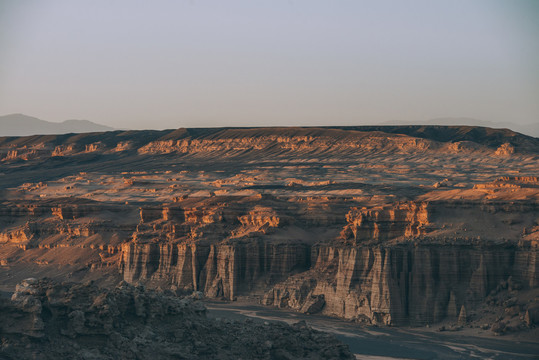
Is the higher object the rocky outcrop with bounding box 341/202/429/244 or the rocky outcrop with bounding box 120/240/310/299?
the rocky outcrop with bounding box 341/202/429/244

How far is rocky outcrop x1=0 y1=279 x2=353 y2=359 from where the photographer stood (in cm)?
5506

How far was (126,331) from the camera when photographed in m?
58.0

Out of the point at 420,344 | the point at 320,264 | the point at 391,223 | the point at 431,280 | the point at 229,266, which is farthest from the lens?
the point at 229,266

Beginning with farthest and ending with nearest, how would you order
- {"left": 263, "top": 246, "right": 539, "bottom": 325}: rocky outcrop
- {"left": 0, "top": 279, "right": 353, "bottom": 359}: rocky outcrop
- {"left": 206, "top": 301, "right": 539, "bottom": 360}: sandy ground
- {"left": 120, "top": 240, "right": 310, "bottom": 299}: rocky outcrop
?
1. {"left": 120, "top": 240, "right": 310, "bottom": 299}: rocky outcrop
2. {"left": 263, "top": 246, "right": 539, "bottom": 325}: rocky outcrop
3. {"left": 206, "top": 301, "right": 539, "bottom": 360}: sandy ground
4. {"left": 0, "top": 279, "right": 353, "bottom": 359}: rocky outcrop

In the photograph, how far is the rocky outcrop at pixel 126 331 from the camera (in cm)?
5506

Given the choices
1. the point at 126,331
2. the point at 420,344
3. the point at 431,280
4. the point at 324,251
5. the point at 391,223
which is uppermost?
the point at 391,223

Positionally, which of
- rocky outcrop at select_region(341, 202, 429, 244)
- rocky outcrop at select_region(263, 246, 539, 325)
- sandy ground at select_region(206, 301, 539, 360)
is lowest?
sandy ground at select_region(206, 301, 539, 360)

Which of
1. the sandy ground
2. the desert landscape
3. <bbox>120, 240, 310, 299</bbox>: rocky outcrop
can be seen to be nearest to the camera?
the desert landscape

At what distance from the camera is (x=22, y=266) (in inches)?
5340

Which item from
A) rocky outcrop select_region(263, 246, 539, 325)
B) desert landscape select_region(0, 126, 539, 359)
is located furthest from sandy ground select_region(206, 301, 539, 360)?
rocky outcrop select_region(263, 246, 539, 325)

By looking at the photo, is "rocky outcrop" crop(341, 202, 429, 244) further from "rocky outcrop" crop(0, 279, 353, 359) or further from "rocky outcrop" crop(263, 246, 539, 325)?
"rocky outcrop" crop(0, 279, 353, 359)

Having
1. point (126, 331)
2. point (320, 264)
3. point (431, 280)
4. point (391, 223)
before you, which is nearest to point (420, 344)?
point (431, 280)

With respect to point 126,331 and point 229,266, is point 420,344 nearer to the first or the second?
point 126,331

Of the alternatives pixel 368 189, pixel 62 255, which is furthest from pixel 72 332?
pixel 368 189
